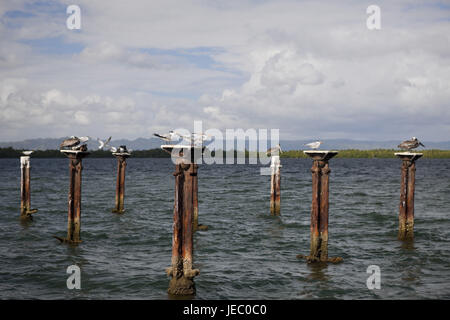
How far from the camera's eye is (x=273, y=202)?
26953 millimetres

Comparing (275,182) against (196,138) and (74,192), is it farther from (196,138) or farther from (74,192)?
(196,138)

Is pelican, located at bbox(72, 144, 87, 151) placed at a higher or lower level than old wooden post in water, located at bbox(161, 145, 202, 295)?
higher

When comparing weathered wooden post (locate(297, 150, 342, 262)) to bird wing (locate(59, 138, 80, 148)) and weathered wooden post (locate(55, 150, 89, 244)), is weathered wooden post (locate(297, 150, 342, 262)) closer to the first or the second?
weathered wooden post (locate(55, 150, 89, 244))

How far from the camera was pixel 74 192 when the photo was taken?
17.6m

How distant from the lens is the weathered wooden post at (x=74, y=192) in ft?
57.1

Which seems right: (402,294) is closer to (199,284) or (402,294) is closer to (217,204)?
(199,284)

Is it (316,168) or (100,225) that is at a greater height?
(316,168)

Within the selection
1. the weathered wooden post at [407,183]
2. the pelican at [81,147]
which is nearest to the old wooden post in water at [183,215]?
the pelican at [81,147]

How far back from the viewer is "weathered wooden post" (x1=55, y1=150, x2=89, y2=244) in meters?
17.4

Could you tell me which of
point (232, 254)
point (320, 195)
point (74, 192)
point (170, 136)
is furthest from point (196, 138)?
point (74, 192)

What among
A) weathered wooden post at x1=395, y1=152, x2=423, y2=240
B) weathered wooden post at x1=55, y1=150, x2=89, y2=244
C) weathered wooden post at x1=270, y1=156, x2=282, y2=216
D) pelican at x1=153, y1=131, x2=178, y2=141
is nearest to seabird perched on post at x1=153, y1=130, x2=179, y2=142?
pelican at x1=153, y1=131, x2=178, y2=141

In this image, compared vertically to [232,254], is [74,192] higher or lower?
Result: higher
